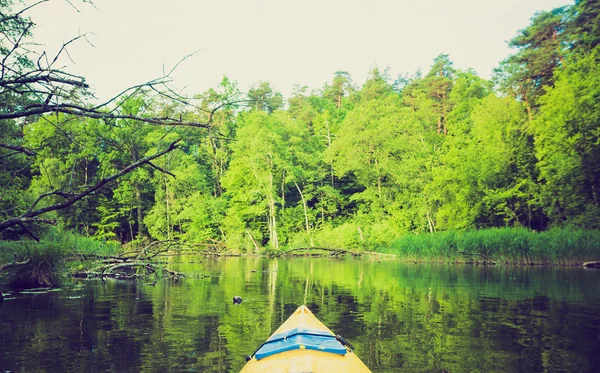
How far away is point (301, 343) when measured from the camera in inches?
199

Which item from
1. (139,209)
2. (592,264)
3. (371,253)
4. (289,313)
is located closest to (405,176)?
(371,253)

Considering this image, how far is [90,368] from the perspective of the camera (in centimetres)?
605

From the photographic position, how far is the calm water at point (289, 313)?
6.52 metres

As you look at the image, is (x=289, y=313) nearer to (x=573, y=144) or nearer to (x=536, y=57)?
(x=573, y=144)

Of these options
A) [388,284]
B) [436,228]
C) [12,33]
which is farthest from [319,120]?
[12,33]

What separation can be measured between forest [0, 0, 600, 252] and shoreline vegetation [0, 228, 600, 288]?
12.9ft

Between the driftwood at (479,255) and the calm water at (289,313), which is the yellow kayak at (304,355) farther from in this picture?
the driftwood at (479,255)

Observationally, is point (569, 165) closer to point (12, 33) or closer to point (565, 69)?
point (565, 69)

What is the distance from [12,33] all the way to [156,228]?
3294 cm

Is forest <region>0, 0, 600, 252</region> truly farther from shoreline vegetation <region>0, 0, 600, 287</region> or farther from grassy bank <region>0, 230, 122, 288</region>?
grassy bank <region>0, 230, 122, 288</region>

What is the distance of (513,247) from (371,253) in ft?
30.9

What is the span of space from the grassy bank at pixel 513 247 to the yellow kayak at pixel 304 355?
20071 millimetres

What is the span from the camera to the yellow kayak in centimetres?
438

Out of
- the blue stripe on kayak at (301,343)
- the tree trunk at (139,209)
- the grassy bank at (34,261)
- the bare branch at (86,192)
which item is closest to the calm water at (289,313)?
the grassy bank at (34,261)
